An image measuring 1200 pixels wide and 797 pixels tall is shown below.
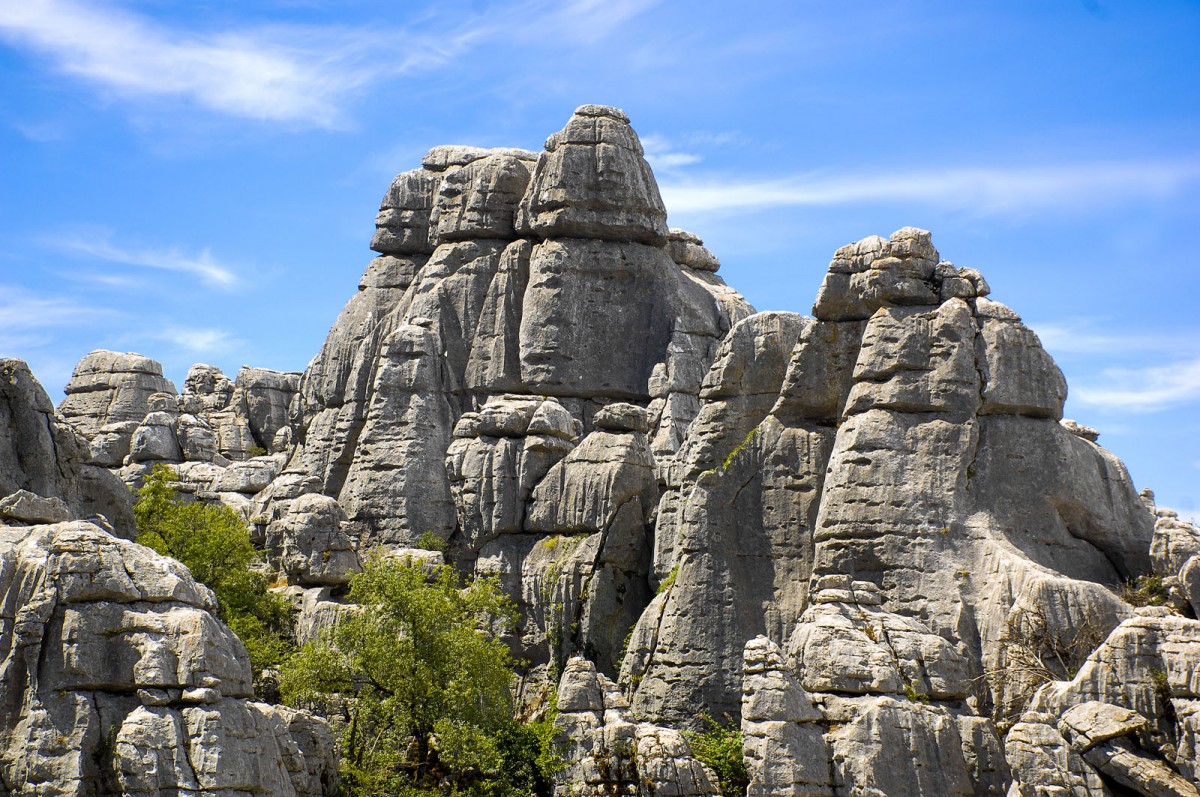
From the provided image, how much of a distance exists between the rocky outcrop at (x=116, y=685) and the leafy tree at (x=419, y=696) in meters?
12.7

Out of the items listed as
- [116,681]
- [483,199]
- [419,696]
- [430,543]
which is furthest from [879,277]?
[483,199]

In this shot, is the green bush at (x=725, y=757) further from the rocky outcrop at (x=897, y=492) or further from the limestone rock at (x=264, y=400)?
the limestone rock at (x=264, y=400)

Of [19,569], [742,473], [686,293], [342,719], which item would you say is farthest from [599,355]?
[19,569]

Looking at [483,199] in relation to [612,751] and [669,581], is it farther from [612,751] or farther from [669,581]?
[612,751]

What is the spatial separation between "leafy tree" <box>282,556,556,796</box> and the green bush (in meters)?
3.81

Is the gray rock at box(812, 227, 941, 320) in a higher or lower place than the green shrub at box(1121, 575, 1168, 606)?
higher

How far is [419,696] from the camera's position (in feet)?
154

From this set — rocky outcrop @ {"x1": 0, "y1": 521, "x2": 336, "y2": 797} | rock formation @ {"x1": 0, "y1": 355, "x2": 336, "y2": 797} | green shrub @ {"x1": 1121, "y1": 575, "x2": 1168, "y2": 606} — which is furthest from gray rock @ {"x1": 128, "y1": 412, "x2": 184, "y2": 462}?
green shrub @ {"x1": 1121, "y1": 575, "x2": 1168, "y2": 606}

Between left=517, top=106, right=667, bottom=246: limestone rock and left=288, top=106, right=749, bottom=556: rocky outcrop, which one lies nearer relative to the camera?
left=288, top=106, right=749, bottom=556: rocky outcrop

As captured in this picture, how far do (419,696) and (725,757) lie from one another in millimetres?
8264

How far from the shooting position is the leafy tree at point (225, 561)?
177 ft

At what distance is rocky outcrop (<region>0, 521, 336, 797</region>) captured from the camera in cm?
3131

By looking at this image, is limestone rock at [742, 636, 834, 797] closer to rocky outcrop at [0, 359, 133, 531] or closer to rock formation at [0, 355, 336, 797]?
rock formation at [0, 355, 336, 797]

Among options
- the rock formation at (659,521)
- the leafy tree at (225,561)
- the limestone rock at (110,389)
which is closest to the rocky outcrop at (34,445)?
the rock formation at (659,521)
